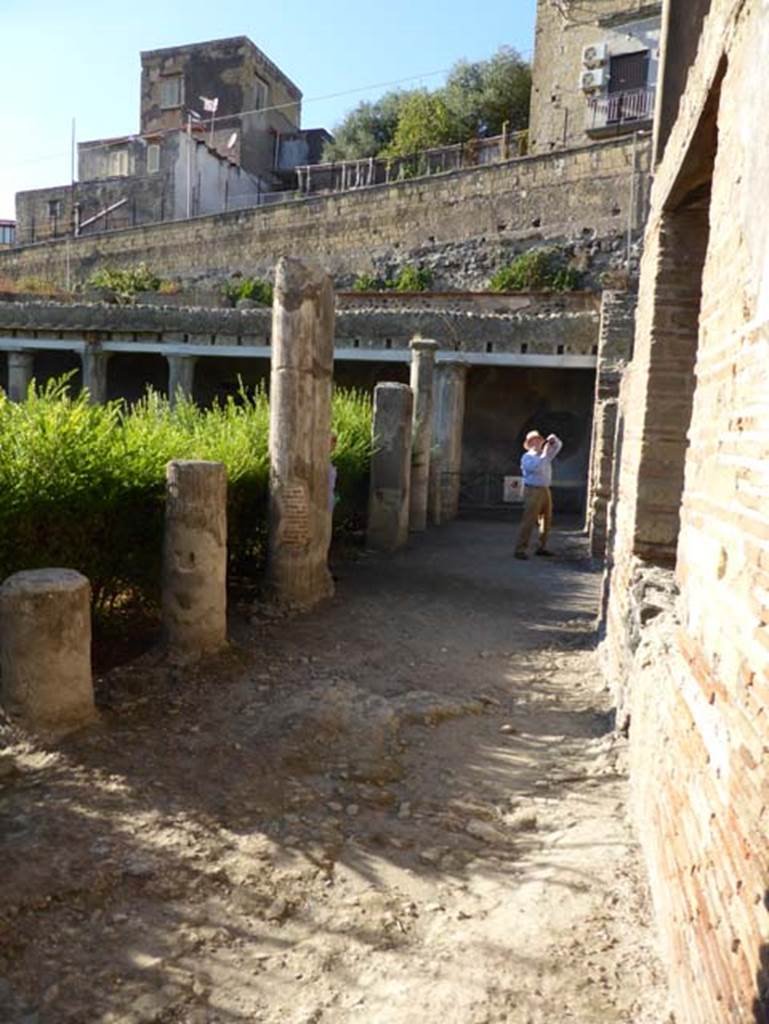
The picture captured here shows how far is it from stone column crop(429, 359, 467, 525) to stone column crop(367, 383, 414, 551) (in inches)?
99.7

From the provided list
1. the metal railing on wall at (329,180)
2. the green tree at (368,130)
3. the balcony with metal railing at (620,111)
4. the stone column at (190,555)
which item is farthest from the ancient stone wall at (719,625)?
the green tree at (368,130)

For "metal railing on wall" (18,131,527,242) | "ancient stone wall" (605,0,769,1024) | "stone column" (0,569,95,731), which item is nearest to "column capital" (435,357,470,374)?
"ancient stone wall" (605,0,769,1024)

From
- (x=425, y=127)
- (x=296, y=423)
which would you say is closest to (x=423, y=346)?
(x=296, y=423)

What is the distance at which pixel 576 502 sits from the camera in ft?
52.7

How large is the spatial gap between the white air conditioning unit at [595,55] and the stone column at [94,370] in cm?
1976

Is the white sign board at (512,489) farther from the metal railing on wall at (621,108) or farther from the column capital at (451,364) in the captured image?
the metal railing on wall at (621,108)

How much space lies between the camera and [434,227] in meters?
25.3

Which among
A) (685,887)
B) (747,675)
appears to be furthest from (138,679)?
(747,675)

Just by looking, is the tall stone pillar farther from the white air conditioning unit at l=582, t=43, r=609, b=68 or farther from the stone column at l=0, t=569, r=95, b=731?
the white air conditioning unit at l=582, t=43, r=609, b=68

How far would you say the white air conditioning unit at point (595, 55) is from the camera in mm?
27391

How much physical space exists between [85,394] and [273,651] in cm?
236

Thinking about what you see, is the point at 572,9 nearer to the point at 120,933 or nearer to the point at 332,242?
the point at 332,242

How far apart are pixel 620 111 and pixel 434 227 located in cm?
765

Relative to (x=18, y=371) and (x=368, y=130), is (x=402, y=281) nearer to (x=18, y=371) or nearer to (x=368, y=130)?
(x=18, y=371)
